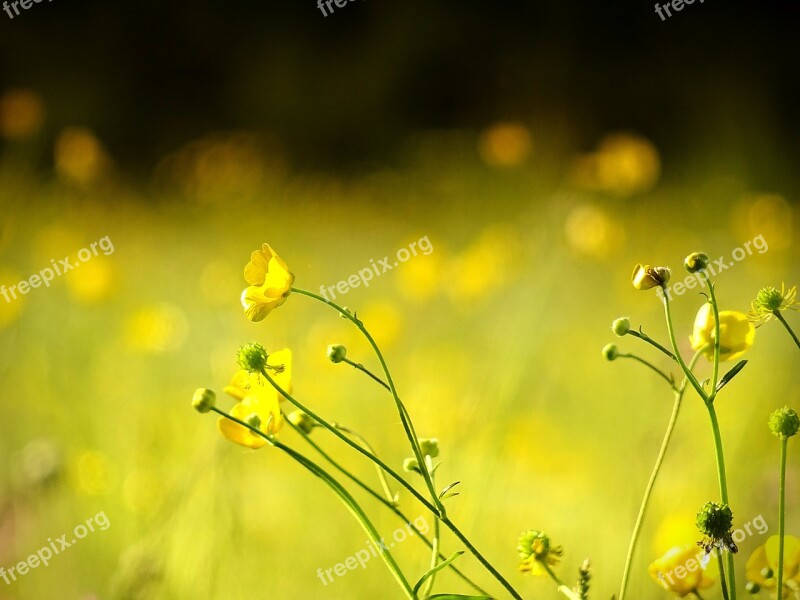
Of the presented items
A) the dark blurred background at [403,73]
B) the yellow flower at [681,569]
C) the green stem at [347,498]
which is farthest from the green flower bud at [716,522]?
the dark blurred background at [403,73]

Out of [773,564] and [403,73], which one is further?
[403,73]

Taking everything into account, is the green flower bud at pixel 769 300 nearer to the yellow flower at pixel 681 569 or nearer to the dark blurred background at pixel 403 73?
the yellow flower at pixel 681 569

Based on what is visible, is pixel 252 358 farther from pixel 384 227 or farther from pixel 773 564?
pixel 384 227

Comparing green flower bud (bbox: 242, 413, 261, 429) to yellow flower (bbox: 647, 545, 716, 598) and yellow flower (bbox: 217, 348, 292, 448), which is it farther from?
yellow flower (bbox: 647, 545, 716, 598)

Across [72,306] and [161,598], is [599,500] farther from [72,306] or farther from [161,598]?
[72,306]

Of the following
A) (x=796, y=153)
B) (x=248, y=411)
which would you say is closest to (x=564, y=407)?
(x=796, y=153)

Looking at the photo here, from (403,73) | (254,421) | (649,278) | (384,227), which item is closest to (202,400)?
(254,421)

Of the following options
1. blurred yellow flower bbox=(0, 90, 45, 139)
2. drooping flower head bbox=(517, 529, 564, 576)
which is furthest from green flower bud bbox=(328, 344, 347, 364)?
blurred yellow flower bbox=(0, 90, 45, 139)
